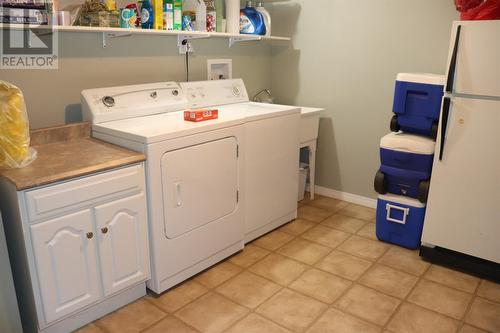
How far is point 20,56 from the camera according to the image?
214 centimetres

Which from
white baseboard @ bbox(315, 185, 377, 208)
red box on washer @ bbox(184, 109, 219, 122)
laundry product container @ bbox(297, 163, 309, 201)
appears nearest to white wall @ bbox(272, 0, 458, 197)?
white baseboard @ bbox(315, 185, 377, 208)

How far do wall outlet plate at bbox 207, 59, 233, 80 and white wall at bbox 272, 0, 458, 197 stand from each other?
0.62 meters

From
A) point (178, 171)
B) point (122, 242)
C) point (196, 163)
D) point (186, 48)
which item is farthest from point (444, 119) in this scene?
point (122, 242)

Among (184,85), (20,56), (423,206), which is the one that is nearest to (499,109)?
(423,206)

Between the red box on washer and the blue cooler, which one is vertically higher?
the red box on washer

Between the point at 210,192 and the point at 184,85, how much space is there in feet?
2.92

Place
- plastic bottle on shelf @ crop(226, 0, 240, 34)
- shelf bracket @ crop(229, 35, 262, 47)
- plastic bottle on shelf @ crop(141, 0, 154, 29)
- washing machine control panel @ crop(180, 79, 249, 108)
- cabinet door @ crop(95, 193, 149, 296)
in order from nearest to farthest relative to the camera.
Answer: cabinet door @ crop(95, 193, 149, 296) → plastic bottle on shelf @ crop(141, 0, 154, 29) → washing machine control panel @ crop(180, 79, 249, 108) → plastic bottle on shelf @ crop(226, 0, 240, 34) → shelf bracket @ crop(229, 35, 262, 47)

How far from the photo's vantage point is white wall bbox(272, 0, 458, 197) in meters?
2.92

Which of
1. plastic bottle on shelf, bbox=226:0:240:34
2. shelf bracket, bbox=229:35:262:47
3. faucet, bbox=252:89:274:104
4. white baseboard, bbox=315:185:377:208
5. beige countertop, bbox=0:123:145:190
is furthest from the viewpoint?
faucet, bbox=252:89:274:104

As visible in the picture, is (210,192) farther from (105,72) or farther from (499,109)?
(499,109)

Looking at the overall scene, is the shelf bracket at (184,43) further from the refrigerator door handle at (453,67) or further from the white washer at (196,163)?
the refrigerator door handle at (453,67)

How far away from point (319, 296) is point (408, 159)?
1.08m

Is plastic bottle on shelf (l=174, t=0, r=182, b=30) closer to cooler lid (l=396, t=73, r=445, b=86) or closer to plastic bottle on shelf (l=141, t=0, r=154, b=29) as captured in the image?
plastic bottle on shelf (l=141, t=0, r=154, b=29)

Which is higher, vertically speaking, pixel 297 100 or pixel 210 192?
pixel 297 100
